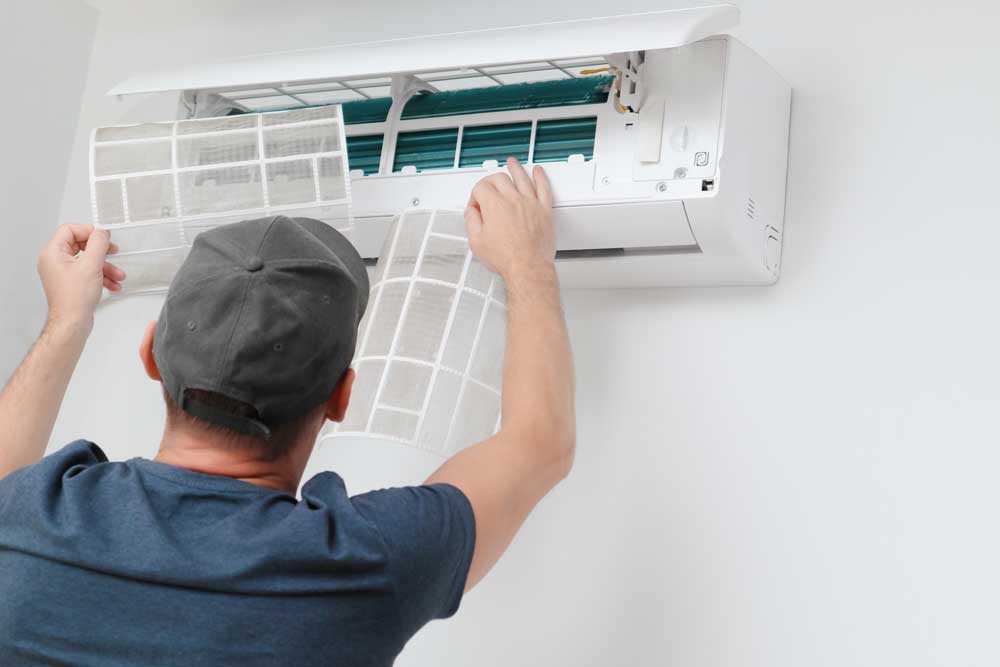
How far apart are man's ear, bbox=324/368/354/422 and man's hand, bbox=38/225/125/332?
14.5 inches

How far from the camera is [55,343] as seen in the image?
1.17m

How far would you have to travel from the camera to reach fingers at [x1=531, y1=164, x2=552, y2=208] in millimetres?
1319

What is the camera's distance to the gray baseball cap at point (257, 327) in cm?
89

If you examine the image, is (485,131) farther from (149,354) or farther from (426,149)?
(149,354)

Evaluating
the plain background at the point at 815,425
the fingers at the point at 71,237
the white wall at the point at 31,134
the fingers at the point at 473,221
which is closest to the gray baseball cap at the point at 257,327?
the fingers at the point at 473,221

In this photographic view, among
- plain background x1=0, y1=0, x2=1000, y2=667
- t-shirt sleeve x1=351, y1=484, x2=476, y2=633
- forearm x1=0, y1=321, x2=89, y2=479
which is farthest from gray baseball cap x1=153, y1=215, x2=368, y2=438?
plain background x1=0, y1=0, x2=1000, y2=667

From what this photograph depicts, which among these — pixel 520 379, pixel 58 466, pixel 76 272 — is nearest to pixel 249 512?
pixel 58 466

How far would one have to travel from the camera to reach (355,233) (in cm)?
152

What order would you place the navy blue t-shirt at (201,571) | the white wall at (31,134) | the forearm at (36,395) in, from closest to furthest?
the navy blue t-shirt at (201,571) → the forearm at (36,395) → the white wall at (31,134)

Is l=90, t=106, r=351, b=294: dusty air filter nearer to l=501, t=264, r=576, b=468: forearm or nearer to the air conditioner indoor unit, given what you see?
the air conditioner indoor unit

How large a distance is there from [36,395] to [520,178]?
22.3 inches

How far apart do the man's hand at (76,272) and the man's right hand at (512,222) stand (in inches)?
16.3

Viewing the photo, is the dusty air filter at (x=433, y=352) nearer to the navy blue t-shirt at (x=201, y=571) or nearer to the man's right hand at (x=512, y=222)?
the man's right hand at (x=512, y=222)

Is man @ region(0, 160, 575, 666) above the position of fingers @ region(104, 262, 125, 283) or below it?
below
